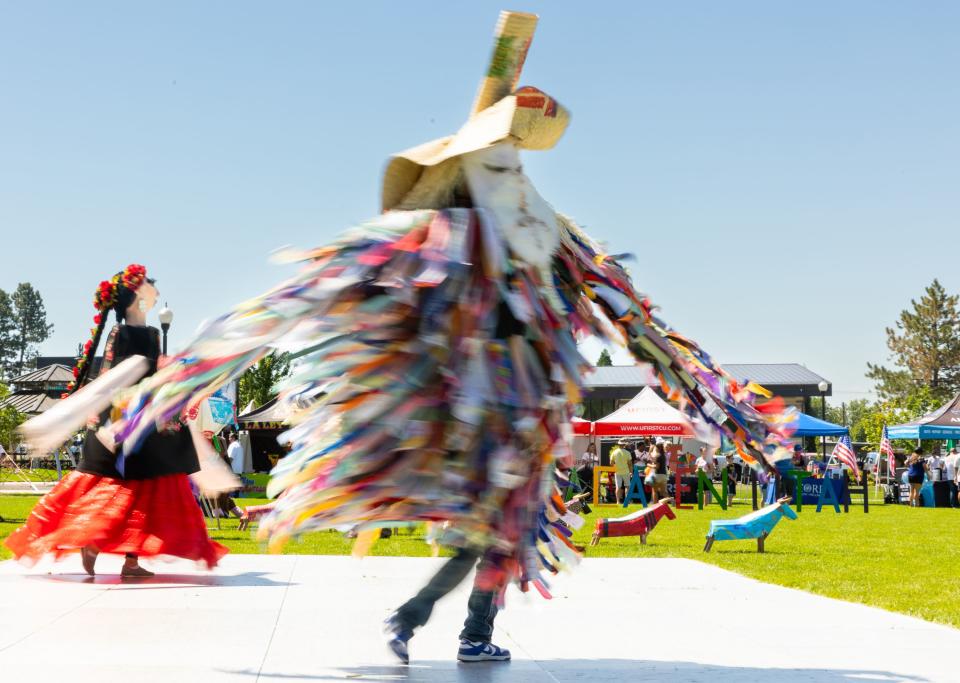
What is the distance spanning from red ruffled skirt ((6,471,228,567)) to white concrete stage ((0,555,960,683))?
24 centimetres

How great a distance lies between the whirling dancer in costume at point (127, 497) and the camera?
7164 millimetres

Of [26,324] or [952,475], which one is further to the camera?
[26,324]

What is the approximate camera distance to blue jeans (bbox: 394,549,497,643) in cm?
433

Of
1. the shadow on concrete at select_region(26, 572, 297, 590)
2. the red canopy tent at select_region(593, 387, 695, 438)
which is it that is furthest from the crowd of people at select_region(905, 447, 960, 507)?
the shadow on concrete at select_region(26, 572, 297, 590)

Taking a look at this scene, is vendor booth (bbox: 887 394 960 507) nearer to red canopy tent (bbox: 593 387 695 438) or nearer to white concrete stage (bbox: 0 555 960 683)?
red canopy tent (bbox: 593 387 695 438)

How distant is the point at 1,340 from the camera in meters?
146

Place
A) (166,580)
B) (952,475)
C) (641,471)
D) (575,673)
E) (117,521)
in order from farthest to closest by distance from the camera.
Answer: (952,475) < (641,471) < (166,580) < (117,521) < (575,673)

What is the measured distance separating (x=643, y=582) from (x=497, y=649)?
3445 millimetres

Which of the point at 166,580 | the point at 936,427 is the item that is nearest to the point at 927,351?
the point at 936,427

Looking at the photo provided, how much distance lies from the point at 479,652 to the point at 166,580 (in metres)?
3.64

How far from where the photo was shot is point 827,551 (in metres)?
13.4

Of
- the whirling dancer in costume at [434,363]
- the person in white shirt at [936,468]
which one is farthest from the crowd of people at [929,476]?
the whirling dancer in costume at [434,363]

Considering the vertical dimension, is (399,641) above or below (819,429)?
above

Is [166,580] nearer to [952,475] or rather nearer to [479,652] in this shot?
[479,652]
